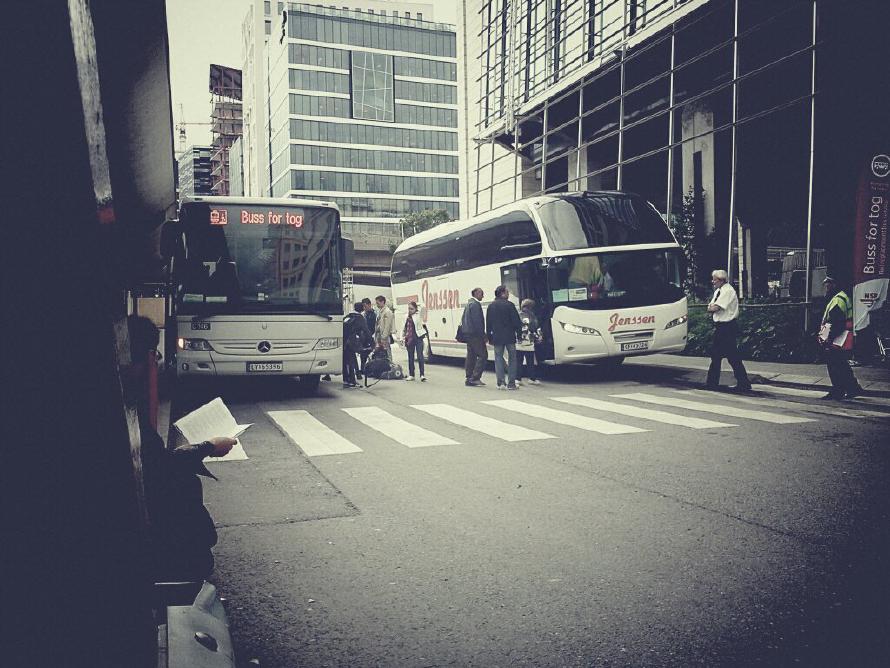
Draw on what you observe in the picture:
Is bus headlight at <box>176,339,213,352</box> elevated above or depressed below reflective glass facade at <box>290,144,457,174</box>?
below

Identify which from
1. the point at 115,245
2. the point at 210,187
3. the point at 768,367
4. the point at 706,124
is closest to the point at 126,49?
the point at 115,245

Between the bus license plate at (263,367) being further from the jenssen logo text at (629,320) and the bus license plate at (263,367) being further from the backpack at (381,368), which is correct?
the jenssen logo text at (629,320)

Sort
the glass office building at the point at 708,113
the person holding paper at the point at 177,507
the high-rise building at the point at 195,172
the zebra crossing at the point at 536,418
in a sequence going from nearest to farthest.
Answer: the person holding paper at the point at 177,507
the zebra crossing at the point at 536,418
the glass office building at the point at 708,113
the high-rise building at the point at 195,172

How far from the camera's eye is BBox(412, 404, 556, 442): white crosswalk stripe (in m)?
8.60

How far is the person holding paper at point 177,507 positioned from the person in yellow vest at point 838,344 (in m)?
10.1

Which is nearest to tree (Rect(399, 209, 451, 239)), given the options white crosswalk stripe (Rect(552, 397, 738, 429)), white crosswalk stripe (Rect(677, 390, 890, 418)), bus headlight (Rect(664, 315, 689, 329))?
bus headlight (Rect(664, 315, 689, 329))

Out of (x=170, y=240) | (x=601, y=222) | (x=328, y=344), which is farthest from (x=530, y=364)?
(x=170, y=240)

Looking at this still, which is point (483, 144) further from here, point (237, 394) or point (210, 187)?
point (210, 187)

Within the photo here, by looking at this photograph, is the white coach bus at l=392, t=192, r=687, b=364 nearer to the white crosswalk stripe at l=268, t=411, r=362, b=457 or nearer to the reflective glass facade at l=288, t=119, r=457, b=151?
the white crosswalk stripe at l=268, t=411, r=362, b=457

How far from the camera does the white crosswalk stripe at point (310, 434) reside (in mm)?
8016

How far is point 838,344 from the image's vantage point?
11.0 m

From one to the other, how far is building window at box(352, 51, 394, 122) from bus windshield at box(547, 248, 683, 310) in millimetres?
79113

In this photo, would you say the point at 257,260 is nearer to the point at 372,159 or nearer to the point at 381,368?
the point at 381,368

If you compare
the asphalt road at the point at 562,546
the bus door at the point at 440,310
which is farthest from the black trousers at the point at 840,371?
the bus door at the point at 440,310
